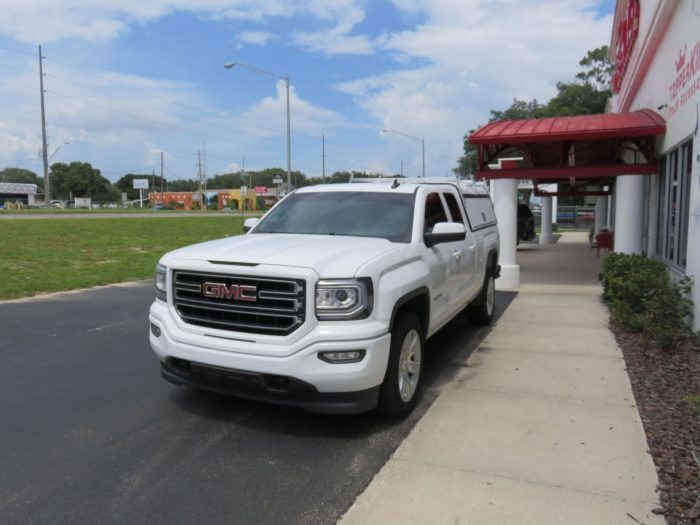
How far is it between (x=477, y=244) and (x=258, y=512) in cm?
464

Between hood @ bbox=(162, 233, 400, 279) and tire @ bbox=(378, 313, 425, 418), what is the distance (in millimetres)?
610

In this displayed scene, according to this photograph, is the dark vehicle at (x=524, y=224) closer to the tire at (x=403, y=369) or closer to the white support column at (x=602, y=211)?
the white support column at (x=602, y=211)

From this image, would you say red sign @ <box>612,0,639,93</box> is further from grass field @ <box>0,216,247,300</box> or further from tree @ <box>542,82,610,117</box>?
tree @ <box>542,82,610,117</box>

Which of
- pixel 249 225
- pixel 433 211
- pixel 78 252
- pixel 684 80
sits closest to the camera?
pixel 433 211

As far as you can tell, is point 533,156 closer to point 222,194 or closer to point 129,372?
point 129,372

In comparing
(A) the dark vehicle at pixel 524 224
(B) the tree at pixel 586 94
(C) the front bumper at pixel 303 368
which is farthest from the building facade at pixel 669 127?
(B) the tree at pixel 586 94

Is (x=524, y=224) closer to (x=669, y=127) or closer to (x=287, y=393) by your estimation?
(x=669, y=127)

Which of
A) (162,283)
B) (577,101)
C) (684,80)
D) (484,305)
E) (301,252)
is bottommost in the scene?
(484,305)

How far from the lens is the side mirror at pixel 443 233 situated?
491cm

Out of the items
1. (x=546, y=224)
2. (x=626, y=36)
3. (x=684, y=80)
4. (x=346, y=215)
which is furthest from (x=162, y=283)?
(x=546, y=224)

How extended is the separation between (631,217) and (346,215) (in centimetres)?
767

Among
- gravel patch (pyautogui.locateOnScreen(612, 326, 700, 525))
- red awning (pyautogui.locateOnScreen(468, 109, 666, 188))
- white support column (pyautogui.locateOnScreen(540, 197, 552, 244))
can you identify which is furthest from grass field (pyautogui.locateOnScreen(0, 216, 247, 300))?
white support column (pyautogui.locateOnScreen(540, 197, 552, 244))

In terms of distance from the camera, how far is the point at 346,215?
5504 mm

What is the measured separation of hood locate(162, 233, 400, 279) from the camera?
400 centimetres
